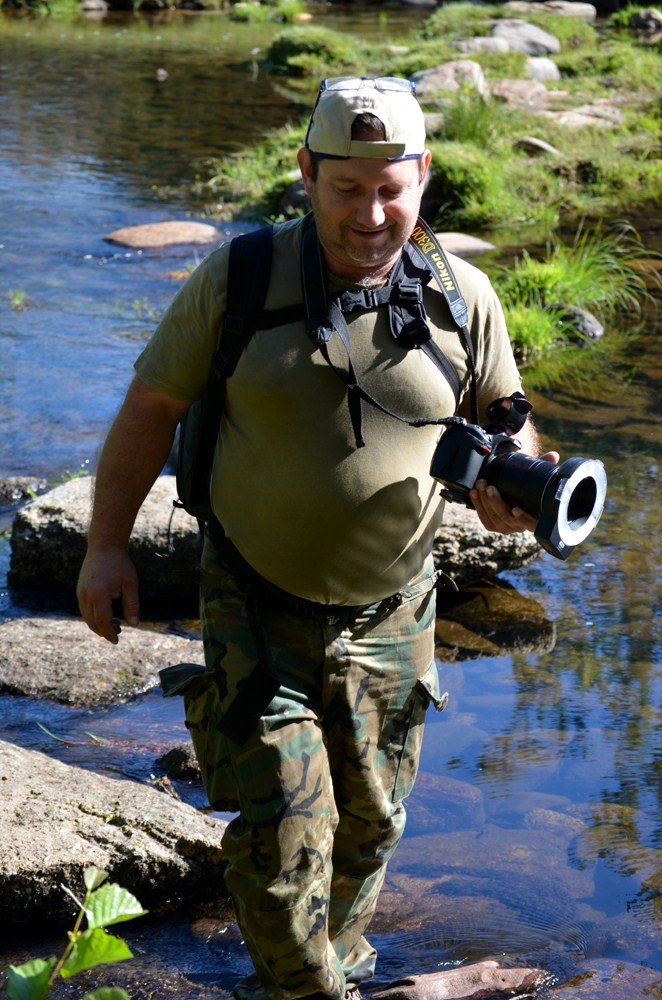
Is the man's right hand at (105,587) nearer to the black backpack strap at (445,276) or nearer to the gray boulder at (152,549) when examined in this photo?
the black backpack strap at (445,276)

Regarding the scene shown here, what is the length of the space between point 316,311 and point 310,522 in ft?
1.37

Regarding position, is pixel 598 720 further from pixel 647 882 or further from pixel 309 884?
pixel 309 884

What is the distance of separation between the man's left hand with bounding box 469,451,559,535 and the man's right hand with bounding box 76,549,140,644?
2.44ft

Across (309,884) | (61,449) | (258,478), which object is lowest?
(61,449)

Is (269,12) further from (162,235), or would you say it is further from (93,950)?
(93,950)

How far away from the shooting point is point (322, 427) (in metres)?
2.62

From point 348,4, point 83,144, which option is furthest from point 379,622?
point 348,4

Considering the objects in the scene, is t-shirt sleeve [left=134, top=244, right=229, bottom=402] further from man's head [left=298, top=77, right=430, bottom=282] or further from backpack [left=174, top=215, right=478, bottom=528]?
man's head [left=298, top=77, right=430, bottom=282]

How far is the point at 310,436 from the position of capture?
2625mm

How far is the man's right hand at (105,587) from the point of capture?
9.23 ft

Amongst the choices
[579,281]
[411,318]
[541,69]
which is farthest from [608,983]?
[541,69]

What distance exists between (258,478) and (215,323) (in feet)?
1.04

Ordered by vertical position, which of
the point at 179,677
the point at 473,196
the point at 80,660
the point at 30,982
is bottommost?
the point at 80,660

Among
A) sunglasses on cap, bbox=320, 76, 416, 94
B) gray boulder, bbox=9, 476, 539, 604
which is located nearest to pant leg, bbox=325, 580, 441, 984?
sunglasses on cap, bbox=320, 76, 416, 94
